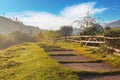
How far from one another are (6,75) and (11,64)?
2.67 meters

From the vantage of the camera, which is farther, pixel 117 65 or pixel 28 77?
pixel 117 65

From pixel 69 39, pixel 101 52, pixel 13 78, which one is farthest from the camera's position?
pixel 69 39

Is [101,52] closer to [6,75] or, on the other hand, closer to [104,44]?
[104,44]

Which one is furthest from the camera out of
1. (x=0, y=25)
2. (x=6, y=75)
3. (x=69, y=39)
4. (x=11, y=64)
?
(x=0, y=25)

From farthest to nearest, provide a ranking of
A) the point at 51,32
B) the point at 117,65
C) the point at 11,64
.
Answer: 1. the point at 51,32
2. the point at 11,64
3. the point at 117,65

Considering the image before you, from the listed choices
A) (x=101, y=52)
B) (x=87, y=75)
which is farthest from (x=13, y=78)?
(x=101, y=52)

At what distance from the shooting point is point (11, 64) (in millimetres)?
12672

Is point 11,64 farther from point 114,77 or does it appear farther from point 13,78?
point 114,77

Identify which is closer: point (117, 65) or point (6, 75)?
point (6, 75)

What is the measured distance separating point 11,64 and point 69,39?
16998 millimetres

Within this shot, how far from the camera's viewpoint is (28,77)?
905 cm

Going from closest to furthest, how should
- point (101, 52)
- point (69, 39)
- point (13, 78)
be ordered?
point (13, 78)
point (101, 52)
point (69, 39)

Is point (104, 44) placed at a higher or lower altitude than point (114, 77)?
higher

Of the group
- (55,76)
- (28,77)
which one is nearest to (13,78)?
(28,77)
